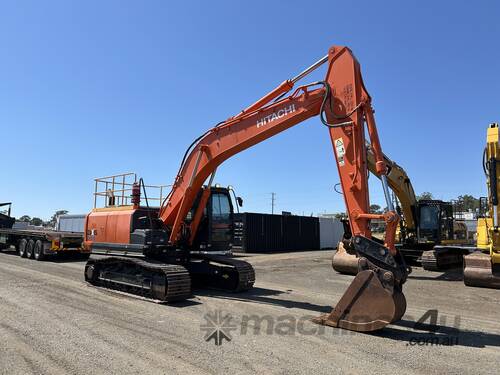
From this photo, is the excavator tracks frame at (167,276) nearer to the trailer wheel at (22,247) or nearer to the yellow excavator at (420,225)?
the yellow excavator at (420,225)

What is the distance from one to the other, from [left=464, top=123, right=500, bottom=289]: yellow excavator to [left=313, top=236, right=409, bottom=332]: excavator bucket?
7130 millimetres

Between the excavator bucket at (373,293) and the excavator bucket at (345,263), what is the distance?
28.0 ft

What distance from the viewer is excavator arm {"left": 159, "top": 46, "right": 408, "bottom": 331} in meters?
7.04

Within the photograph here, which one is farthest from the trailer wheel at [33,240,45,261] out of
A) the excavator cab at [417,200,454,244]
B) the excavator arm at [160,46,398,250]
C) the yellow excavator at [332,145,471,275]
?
the excavator cab at [417,200,454,244]

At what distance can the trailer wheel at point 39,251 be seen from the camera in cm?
2081

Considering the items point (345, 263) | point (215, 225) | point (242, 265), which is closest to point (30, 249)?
point (215, 225)

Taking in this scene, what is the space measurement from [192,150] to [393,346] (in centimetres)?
694

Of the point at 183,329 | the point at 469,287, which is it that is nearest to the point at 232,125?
the point at 183,329

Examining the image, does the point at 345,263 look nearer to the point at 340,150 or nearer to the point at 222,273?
the point at 222,273

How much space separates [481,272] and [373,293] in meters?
7.70

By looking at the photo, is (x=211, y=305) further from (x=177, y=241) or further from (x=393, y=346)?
(x=393, y=346)

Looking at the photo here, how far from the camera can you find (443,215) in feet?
62.1

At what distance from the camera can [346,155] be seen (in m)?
8.23

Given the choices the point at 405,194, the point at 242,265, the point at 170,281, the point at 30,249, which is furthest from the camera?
the point at 30,249
